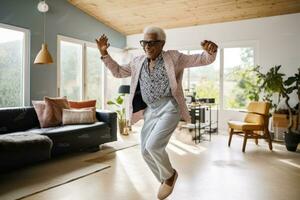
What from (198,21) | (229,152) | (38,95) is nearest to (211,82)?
(198,21)

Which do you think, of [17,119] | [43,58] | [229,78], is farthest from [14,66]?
[229,78]

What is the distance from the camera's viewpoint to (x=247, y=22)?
5.58 meters

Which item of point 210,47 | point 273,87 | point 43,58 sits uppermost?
point 43,58

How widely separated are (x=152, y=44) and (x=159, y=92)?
1.31ft

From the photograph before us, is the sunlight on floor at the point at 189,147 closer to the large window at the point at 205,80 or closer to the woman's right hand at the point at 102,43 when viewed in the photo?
the large window at the point at 205,80

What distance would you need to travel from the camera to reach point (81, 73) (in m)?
5.93

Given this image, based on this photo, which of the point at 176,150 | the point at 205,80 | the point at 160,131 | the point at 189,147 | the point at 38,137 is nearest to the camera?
the point at 160,131

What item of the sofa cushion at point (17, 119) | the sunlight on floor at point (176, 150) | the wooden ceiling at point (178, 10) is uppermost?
the wooden ceiling at point (178, 10)

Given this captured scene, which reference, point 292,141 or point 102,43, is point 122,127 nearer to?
point 292,141

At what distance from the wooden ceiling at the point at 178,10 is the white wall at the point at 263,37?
0.51 feet

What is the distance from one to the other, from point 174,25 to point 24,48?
3.36 m

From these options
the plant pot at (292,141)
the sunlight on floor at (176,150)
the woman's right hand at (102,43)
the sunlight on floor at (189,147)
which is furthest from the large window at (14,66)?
the plant pot at (292,141)

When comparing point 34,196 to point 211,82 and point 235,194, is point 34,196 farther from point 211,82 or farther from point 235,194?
point 211,82

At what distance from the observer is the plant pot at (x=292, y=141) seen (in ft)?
13.9
